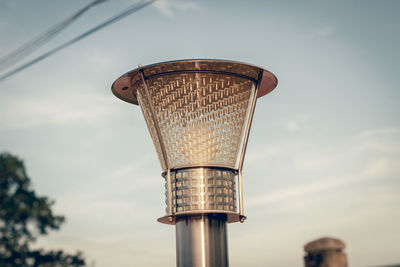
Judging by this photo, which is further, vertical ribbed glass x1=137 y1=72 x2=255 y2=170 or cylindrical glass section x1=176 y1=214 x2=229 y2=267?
vertical ribbed glass x1=137 y1=72 x2=255 y2=170

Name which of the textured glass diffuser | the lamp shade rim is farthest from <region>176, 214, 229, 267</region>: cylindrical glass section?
the lamp shade rim

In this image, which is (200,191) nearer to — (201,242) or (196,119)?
(201,242)

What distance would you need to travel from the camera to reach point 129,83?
24.4m

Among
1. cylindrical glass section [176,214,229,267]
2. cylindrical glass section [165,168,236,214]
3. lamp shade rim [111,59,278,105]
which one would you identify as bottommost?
cylindrical glass section [176,214,229,267]

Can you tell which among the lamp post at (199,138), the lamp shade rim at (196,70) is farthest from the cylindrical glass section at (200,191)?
the lamp shade rim at (196,70)

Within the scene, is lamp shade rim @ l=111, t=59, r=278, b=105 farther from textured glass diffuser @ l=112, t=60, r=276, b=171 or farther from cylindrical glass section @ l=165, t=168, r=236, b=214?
cylindrical glass section @ l=165, t=168, r=236, b=214

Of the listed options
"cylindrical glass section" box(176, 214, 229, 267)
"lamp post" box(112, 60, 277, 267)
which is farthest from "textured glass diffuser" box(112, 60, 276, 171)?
"cylindrical glass section" box(176, 214, 229, 267)

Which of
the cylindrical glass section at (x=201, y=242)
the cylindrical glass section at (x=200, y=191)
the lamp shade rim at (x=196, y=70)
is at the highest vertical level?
the lamp shade rim at (x=196, y=70)

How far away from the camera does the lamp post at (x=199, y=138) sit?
22.5 m

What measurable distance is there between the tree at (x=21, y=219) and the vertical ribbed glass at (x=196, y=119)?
16.5ft

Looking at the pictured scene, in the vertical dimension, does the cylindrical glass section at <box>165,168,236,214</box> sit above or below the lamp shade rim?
below

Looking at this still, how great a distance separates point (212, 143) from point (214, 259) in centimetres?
436

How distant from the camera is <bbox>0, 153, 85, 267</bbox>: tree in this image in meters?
19.6

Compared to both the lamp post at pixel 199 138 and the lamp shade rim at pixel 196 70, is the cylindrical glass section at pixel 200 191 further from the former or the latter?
the lamp shade rim at pixel 196 70
